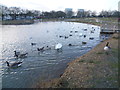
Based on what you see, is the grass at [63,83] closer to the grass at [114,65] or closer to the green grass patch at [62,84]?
the green grass patch at [62,84]

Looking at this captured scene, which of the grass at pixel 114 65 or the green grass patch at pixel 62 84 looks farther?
the grass at pixel 114 65

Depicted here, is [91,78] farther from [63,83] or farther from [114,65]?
[114,65]

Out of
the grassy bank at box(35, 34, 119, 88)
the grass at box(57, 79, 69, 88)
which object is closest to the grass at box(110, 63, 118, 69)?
the grassy bank at box(35, 34, 119, 88)

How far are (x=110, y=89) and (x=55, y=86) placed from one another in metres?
3.45

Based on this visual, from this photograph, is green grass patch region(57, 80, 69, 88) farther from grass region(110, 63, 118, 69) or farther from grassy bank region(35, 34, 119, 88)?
grass region(110, 63, 118, 69)

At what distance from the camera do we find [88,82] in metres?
7.89

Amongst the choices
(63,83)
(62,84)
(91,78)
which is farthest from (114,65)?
(62,84)

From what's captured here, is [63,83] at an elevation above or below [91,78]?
below

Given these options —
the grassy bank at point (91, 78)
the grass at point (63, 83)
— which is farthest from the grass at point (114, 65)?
the grass at point (63, 83)

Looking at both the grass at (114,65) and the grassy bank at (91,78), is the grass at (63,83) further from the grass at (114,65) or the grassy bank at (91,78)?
the grass at (114,65)

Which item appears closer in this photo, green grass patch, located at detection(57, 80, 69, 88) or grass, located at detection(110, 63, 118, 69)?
green grass patch, located at detection(57, 80, 69, 88)

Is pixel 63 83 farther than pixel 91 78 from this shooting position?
No

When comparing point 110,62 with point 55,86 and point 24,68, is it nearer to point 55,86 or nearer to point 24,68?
point 55,86

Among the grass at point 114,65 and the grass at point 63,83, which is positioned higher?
the grass at point 114,65
